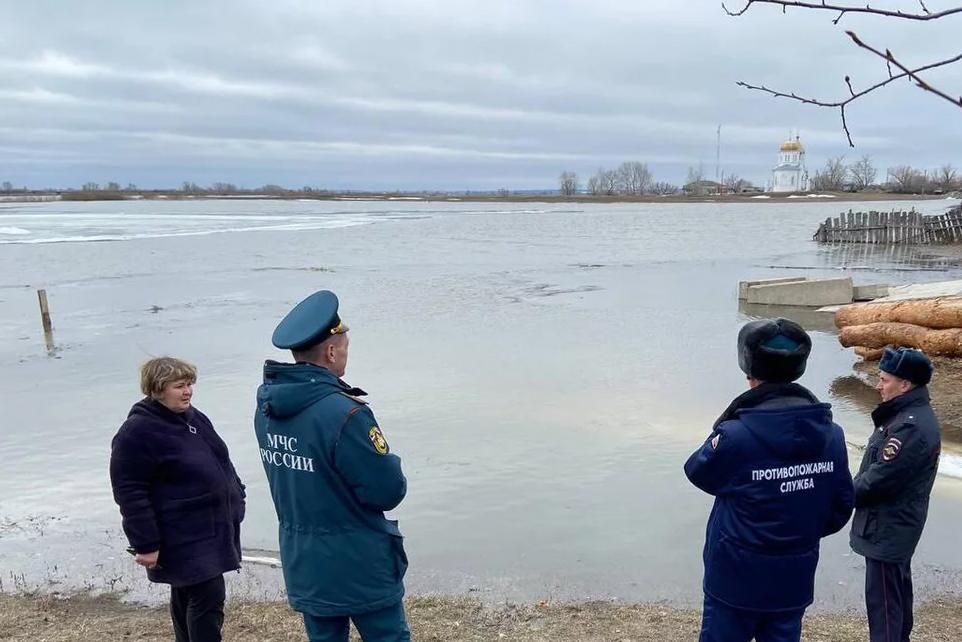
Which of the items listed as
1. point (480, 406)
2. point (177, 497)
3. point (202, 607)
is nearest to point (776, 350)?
point (177, 497)

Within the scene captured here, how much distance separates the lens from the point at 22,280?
28.9 metres

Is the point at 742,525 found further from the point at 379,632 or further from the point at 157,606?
the point at 157,606

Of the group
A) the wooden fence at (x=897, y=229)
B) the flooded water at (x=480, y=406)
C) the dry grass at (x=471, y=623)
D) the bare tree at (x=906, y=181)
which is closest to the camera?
the dry grass at (x=471, y=623)

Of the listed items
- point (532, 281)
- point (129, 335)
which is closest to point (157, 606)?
point (129, 335)

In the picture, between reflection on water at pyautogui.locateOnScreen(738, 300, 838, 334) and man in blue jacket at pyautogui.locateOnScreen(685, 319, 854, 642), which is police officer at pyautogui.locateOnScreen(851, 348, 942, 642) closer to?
man in blue jacket at pyautogui.locateOnScreen(685, 319, 854, 642)

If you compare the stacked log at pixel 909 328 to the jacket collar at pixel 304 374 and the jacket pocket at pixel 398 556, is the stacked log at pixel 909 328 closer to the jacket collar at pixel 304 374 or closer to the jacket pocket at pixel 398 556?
the jacket pocket at pixel 398 556

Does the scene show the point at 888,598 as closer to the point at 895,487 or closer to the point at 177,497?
the point at 895,487

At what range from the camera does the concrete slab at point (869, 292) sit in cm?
1962

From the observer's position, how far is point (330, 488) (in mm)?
3098

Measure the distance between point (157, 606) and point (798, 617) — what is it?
14.0 feet

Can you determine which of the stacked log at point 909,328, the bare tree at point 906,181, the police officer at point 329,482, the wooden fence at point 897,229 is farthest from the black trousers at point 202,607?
the bare tree at point 906,181

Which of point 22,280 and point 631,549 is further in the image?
point 22,280

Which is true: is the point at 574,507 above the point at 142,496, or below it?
below

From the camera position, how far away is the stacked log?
38.1ft
